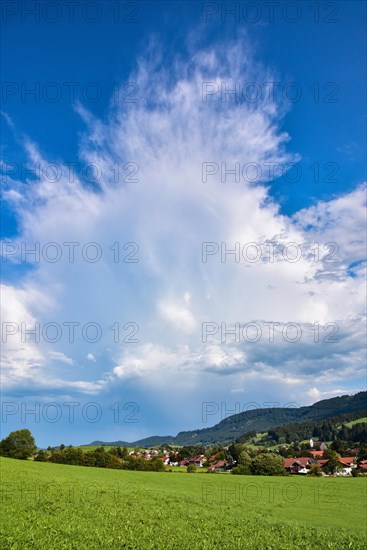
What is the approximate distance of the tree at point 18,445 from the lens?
→ 105 metres

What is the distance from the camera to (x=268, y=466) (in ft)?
326

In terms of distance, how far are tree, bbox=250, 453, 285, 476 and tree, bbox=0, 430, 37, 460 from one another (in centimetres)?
6018

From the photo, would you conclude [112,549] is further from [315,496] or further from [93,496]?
[315,496]

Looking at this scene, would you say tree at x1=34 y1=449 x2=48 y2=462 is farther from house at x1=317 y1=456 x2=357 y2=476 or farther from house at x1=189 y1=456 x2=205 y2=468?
house at x1=317 y1=456 x2=357 y2=476

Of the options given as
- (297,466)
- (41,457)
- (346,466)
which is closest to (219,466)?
(297,466)

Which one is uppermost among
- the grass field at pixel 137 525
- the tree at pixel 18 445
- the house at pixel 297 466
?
the grass field at pixel 137 525

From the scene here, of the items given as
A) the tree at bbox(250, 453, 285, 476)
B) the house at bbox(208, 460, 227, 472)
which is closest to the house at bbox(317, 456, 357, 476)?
the tree at bbox(250, 453, 285, 476)

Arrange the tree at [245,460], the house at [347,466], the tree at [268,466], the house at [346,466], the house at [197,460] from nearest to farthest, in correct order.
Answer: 1. the tree at [268,466]
2. the tree at [245,460]
3. the house at [346,466]
4. the house at [347,466]
5. the house at [197,460]

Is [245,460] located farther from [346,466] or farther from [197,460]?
[197,460]

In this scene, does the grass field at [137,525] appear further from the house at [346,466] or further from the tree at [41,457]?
the house at [346,466]

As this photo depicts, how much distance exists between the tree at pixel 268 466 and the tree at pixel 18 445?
2369 inches

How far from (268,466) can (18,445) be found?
6668 centimetres

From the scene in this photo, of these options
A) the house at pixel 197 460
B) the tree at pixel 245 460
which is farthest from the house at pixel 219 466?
the house at pixel 197 460

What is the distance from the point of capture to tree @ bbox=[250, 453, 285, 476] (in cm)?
9969
